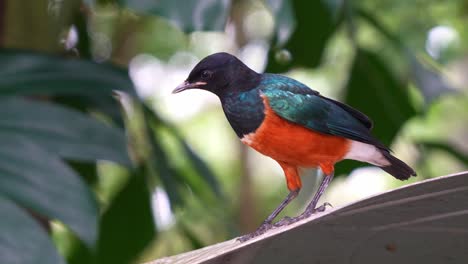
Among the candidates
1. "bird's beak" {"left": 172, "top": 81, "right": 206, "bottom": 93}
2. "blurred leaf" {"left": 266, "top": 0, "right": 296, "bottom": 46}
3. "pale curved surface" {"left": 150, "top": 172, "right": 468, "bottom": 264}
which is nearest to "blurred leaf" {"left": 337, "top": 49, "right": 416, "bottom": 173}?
"blurred leaf" {"left": 266, "top": 0, "right": 296, "bottom": 46}

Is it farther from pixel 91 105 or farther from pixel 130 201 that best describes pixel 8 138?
pixel 130 201

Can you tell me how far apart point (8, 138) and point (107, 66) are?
47 centimetres

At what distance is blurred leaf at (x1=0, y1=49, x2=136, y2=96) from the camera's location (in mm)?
2135

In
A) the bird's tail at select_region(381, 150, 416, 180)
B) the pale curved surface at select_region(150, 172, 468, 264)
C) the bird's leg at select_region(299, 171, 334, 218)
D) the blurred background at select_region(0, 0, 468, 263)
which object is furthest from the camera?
the blurred background at select_region(0, 0, 468, 263)

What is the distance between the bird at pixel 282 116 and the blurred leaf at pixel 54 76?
0.87m

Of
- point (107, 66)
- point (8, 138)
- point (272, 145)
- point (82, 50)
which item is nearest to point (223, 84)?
point (272, 145)

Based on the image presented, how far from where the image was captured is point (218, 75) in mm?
1347

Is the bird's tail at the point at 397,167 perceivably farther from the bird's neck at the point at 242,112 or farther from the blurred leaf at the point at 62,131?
the blurred leaf at the point at 62,131

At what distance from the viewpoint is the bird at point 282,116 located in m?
1.35

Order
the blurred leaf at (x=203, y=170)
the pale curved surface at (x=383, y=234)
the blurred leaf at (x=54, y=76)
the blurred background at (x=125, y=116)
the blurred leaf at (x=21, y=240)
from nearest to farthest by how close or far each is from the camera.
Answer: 1. the pale curved surface at (x=383, y=234)
2. the blurred leaf at (x=21, y=240)
3. the blurred background at (x=125, y=116)
4. the blurred leaf at (x=54, y=76)
5. the blurred leaf at (x=203, y=170)

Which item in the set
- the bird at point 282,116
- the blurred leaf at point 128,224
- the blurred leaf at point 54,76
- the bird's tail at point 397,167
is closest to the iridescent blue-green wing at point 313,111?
the bird at point 282,116

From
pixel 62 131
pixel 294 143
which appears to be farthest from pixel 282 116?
pixel 62 131

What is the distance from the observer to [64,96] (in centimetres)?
257

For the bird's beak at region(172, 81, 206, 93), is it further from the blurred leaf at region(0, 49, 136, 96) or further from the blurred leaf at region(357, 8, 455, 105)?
the blurred leaf at region(357, 8, 455, 105)
